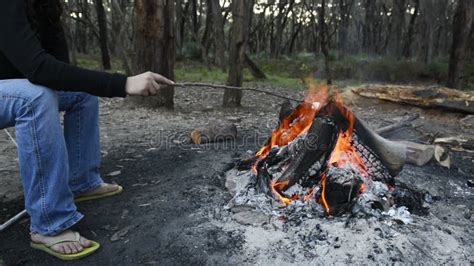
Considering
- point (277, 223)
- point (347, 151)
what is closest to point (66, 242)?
point (277, 223)

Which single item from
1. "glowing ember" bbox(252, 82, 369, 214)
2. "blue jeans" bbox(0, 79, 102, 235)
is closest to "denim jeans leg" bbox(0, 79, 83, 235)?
"blue jeans" bbox(0, 79, 102, 235)

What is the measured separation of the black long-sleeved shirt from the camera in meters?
2.01

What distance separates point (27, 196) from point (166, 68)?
4217mm

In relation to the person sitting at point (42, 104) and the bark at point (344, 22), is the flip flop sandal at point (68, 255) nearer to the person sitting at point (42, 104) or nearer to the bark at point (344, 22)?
the person sitting at point (42, 104)

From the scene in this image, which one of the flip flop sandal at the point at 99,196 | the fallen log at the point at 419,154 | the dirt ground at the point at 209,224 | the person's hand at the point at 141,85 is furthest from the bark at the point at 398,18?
the person's hand at the point at 141,85

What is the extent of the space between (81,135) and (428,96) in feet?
17.8

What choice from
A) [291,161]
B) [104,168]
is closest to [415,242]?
[291,161]

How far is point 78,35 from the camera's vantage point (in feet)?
93.0

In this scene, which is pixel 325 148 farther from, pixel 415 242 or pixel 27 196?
pixel 27 196

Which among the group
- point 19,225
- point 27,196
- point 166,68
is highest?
point 166,68

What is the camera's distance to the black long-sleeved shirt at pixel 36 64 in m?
2.01

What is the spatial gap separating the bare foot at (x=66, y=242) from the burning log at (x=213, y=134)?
219 centimetres

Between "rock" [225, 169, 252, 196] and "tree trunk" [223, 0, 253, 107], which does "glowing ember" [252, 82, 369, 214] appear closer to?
"rock" [225, 169, 252, 196]

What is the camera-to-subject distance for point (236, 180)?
303cm
